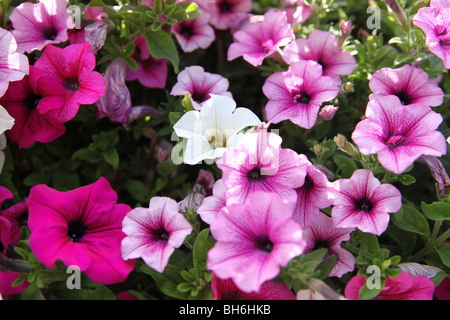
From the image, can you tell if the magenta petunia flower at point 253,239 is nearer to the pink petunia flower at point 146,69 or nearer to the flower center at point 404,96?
the flower center at point 404,96

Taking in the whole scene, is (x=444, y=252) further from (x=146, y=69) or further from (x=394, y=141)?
(x=146, y=69)

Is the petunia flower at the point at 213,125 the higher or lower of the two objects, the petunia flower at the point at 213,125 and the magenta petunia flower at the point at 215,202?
the higher

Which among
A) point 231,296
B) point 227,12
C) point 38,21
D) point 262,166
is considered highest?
point 38,21

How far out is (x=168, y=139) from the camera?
1.58 meters

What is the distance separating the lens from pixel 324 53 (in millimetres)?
1319

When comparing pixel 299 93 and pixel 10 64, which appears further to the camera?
pixel 299 93

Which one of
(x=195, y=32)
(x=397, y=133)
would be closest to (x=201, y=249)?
(x=397, y=133)

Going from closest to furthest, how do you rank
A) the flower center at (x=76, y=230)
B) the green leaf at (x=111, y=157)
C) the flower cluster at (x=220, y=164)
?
the flower cluster at (x=220, y=164) < the flower center at (x=76, y=230) < the green leaf at (x=111, y=157)

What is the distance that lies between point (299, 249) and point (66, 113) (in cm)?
72

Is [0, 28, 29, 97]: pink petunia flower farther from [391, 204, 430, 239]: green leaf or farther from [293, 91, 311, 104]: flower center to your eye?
[391, 204, 430, 239]: green leaf

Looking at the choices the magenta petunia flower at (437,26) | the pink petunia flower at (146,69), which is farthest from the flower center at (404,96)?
the pink petunia flower at (146,69)

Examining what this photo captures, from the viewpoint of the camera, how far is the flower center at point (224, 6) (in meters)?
1.64

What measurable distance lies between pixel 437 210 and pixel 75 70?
1.03 m
